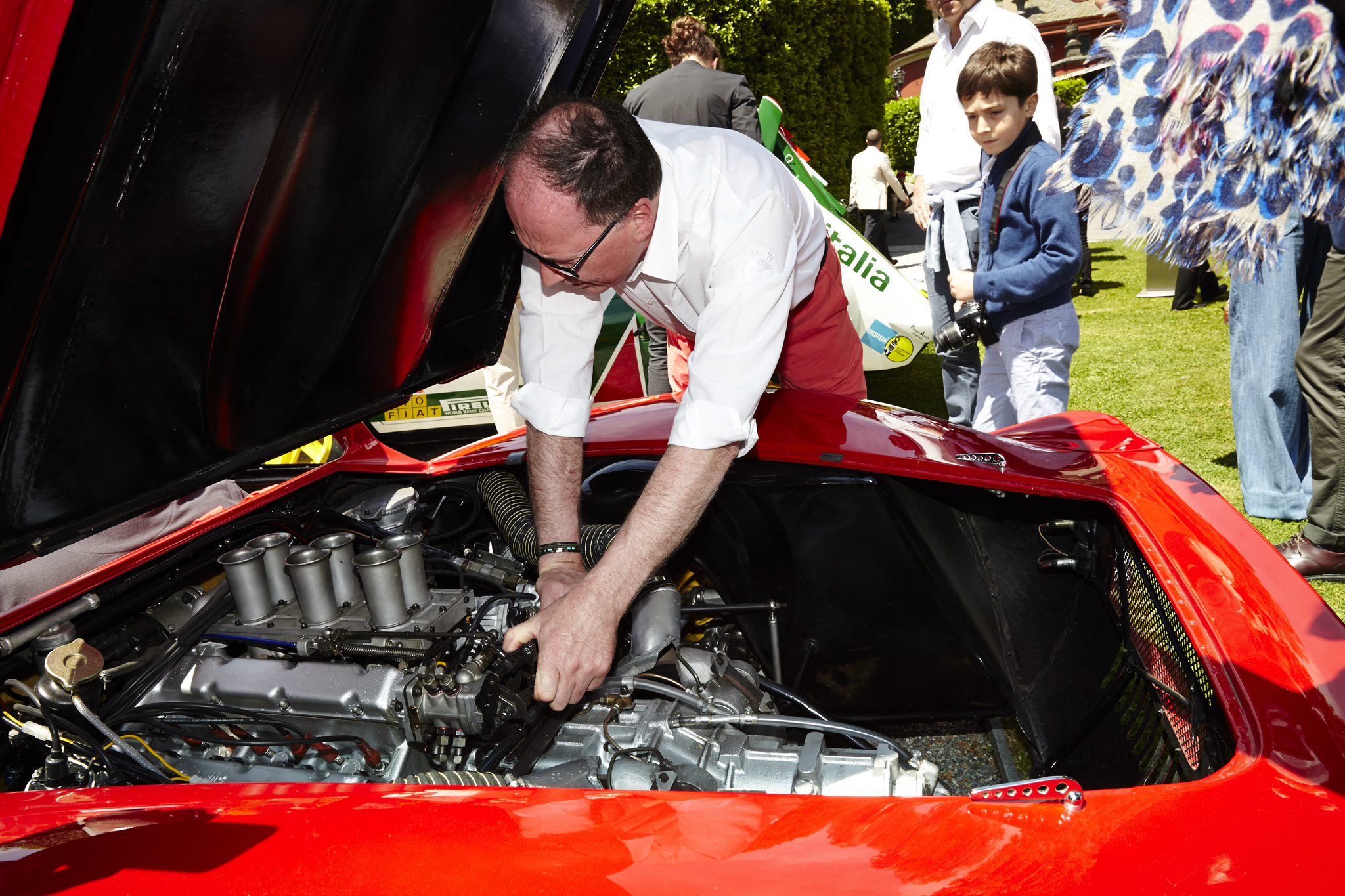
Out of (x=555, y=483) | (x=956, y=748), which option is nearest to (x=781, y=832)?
(x=555, y=483)

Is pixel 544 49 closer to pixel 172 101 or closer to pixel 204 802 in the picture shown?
pixel 172 101

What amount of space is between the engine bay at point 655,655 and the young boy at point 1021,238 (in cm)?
124

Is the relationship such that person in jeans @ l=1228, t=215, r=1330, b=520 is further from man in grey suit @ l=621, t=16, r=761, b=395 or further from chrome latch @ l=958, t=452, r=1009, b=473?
man in grey suit @ l=621, t=16, r=761, b=395

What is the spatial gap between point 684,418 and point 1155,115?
0.80 metres

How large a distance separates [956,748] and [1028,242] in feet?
5.08

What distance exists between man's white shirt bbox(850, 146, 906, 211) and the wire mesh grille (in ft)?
29.1

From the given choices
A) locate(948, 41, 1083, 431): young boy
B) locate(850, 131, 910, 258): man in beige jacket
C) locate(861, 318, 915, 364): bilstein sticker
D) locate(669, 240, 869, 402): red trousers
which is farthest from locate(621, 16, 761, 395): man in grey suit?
locate(850, 131, 910, 258): man in beige jacket

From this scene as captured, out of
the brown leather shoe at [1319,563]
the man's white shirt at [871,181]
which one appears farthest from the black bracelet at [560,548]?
the man's white shirt at [871,181]

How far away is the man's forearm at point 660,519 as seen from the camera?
4.75ft

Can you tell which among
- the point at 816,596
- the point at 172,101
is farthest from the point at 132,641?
the point at 816,596

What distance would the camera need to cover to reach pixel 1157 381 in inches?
192

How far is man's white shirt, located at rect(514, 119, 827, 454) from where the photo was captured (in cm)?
156

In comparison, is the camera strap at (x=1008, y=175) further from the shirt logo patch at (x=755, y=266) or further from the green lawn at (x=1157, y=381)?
the shirt logo patch at (x=755, y=266)

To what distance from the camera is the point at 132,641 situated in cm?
159
